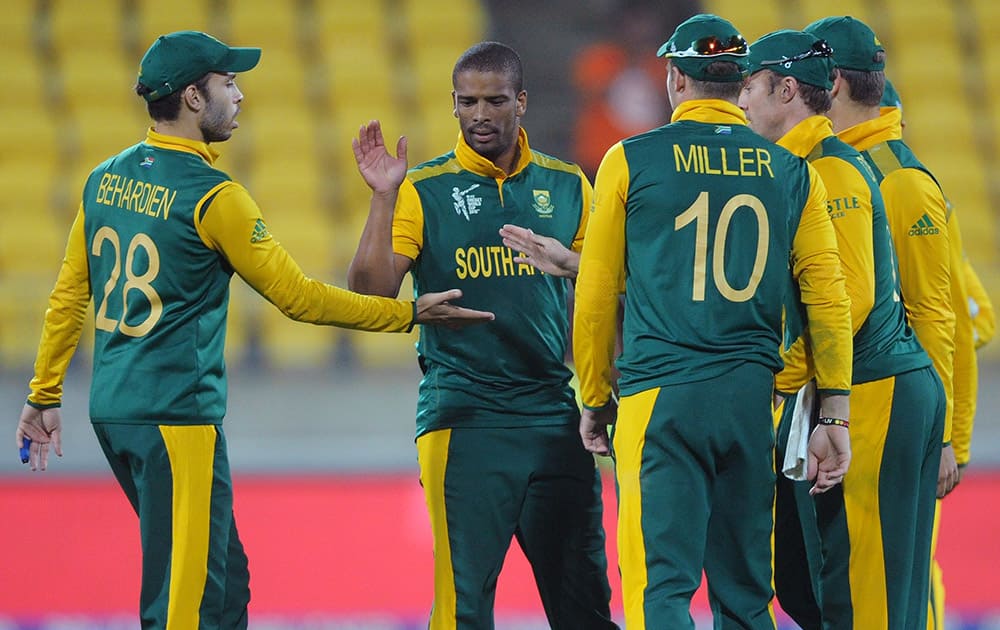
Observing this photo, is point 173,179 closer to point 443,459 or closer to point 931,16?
point 443,459

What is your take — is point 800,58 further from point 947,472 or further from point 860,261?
point 947,472

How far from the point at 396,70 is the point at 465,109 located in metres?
8.09

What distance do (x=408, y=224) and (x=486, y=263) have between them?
295 millimetres

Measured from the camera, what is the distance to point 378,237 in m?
4.55

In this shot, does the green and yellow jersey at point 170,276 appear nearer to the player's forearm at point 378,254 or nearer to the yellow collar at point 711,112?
the player's forearm at point 378,254

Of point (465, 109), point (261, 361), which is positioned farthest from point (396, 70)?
point (465, 109)

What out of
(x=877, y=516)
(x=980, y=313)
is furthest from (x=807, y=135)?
(x=980, y=313)

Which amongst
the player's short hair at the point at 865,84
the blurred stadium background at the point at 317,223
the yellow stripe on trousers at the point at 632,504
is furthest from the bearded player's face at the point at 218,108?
the blurred stadium background at the point at 317,223

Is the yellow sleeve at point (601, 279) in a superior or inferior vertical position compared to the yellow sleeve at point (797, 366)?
superior

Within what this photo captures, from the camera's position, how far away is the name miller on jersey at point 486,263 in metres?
4.70

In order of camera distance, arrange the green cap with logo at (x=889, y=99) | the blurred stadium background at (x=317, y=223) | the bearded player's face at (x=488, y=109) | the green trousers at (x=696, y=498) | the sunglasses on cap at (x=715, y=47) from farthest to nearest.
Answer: the blurred stadium background at (x=317, y=223)
the green cap with logo at (x=889, y=99)
the bearded player's face at (x=488, y=109)
the sunglasses on cap at (x=715, y=47)
the green trousers at (x=696, y=498)

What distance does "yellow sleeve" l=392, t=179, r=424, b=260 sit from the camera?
4.67 meters

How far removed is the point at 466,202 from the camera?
4.75 meters

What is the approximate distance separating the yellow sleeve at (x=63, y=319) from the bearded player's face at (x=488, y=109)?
1326mm
